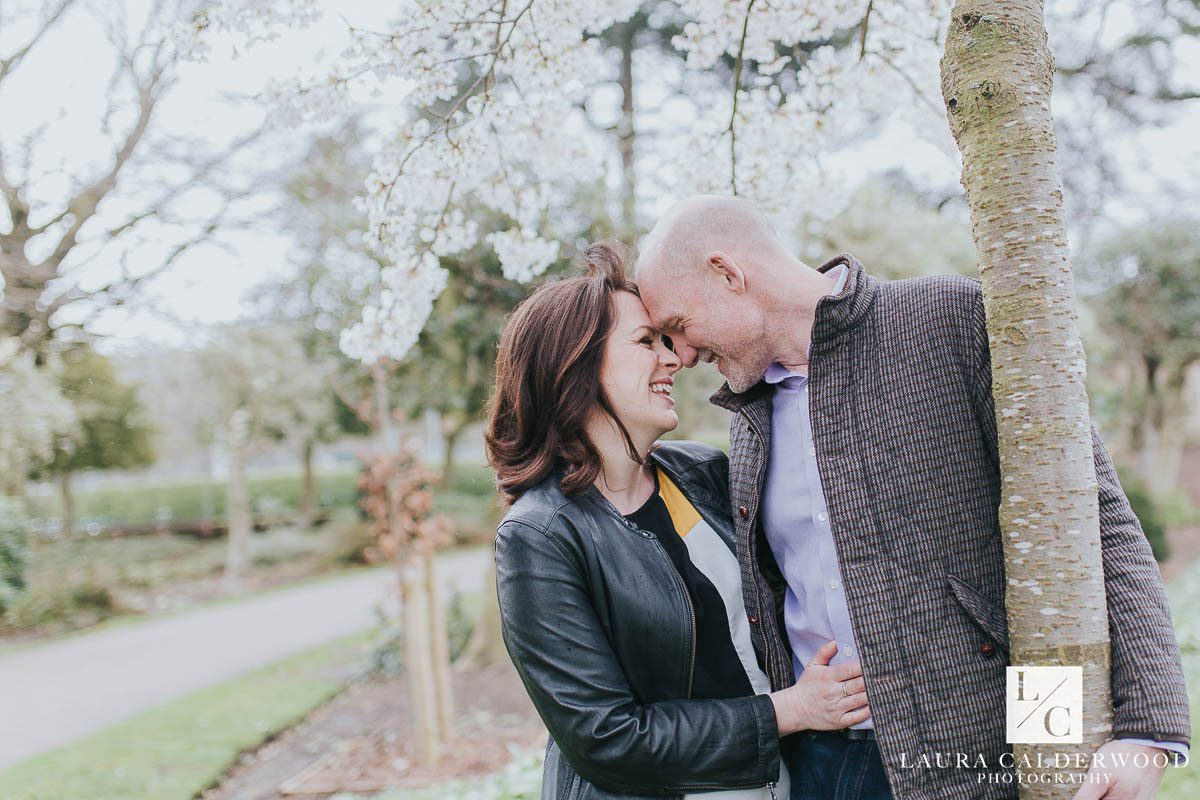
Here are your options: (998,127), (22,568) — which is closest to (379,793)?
(998,127)

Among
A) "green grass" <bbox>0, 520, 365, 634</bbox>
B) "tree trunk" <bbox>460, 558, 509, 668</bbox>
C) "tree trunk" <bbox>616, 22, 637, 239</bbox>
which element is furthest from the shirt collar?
"green grass" <bbox>0, 520, 365, 634</bbox>

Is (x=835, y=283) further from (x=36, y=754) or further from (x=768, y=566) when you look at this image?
(x=36, y=754)

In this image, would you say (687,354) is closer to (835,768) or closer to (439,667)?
(835,768)

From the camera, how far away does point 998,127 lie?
1562 millimetres

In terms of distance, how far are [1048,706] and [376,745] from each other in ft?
21.6

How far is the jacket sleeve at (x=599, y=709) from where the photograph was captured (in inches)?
68.2

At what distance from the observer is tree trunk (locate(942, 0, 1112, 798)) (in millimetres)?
1477

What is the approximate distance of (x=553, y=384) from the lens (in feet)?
6.64

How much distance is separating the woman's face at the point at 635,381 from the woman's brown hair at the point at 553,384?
0.06 ft

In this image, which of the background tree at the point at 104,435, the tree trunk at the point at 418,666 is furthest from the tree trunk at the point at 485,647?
the background tree at the point at 104,435

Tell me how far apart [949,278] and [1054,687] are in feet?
2.72

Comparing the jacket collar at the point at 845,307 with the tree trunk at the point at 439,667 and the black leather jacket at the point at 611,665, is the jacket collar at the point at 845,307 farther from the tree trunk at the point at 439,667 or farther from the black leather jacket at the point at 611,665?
the tree trunk at the point at 439,667

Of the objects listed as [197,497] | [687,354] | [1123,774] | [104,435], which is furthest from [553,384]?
[197,497]

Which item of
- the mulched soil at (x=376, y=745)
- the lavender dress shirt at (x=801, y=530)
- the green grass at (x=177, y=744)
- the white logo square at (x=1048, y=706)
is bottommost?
the mulched soil at (x=376, y=745)
